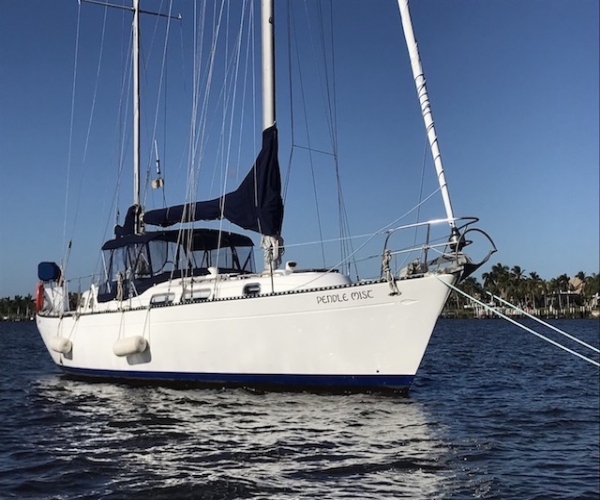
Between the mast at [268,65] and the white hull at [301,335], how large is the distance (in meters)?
3.94

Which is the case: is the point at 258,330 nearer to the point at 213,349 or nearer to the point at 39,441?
the point at 213,349

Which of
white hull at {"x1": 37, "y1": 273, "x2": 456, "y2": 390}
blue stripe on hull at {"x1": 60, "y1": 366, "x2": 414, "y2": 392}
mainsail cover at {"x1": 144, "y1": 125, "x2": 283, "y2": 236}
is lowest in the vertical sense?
blue stripe on hull at {"x1": 60, "y1": 366, "x2": 414, "y2": 392}

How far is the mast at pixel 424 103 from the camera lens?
10.6 m

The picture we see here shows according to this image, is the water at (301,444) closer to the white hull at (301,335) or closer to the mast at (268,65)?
the white hull at (301,335)

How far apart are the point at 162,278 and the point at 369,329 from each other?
19.1ft

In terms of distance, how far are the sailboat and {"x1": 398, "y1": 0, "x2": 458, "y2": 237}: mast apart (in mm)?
23

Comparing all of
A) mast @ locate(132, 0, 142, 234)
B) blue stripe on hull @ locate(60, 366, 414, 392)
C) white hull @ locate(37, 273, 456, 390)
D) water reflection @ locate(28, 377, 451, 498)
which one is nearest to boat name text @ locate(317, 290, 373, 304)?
white hull @ locate(37, 273, 456, 390)

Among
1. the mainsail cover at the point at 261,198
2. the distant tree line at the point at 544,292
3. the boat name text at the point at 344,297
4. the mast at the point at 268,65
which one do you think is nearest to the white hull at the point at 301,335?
the boat name text at the point at 344,297

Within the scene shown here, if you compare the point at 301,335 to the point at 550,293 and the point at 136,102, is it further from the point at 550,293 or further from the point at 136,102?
the point at 550,293

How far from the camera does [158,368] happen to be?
14.1 meters

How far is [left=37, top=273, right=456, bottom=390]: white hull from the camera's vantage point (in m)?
11.4

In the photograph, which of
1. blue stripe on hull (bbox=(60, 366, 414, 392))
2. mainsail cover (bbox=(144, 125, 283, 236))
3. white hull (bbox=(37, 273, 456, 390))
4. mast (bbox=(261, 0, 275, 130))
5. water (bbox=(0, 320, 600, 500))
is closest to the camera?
water (bbox=(0, 320, 600, 500))

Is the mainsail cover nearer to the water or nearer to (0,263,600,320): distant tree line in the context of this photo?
the water

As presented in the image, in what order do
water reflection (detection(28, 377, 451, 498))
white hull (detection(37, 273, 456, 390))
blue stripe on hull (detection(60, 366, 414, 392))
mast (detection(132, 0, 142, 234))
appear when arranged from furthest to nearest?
mast (detection(132, 0, 142, 234)), blue stripe on hull (detection(60, 366, 414, 392)), white hull (detection(37, 273, 456, 390)), water reflection (detection(28, 377, 451, 498))
